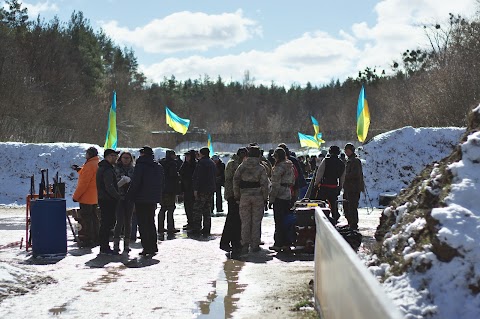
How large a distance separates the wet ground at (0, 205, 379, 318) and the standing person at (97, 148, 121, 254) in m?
0.33

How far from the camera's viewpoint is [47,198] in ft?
43.6

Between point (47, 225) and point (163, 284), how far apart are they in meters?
3.46

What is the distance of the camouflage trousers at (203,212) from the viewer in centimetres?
1659

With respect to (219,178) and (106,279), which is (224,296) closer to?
(106,279)

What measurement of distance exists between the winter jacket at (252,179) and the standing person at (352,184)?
9.86 ft

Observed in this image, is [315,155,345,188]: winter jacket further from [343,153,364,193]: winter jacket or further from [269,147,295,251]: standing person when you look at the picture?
[269,147,295,251]: standing person

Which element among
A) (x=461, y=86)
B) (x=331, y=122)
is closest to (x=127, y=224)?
(x=461, y=86)

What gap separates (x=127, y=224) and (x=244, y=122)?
139817 millimetres

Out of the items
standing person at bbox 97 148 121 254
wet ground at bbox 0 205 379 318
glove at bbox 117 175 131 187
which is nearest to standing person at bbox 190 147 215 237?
wet ground at bbox 0 205 379 318

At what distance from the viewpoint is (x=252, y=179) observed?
1359 centimetres

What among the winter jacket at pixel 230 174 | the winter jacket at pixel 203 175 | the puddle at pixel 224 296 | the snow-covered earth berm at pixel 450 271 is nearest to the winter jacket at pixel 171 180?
the winter jacket at pixel 203 175

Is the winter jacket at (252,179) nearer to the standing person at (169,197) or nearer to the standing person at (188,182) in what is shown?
the standing person at (169,197)

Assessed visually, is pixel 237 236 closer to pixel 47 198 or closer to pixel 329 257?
pixel 47 198

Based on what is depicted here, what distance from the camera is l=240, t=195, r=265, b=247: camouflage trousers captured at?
13617mm
